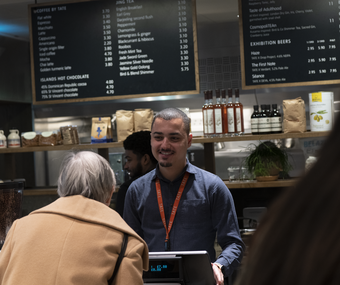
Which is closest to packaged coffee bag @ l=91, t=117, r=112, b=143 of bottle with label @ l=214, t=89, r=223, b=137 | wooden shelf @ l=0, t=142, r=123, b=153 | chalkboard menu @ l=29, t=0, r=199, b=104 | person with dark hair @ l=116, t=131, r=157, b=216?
wooden shelf @ l=0, t=142, r=123, b=153

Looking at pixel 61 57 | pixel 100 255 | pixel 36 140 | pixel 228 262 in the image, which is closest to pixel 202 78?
pixel 61 57

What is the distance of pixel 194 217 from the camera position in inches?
74.4

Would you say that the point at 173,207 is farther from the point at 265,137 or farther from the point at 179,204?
the point at 265,137

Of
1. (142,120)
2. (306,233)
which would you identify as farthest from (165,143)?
(306,233)

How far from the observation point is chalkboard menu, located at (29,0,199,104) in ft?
9.78

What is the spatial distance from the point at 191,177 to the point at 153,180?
0.67ft

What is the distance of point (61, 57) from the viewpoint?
3.16m

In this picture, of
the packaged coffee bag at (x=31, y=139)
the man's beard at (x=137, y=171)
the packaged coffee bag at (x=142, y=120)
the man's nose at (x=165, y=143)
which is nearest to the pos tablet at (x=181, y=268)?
the man's nose at (x=165, y=143)

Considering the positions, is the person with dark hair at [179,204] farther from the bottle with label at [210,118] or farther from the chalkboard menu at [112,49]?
the chalkboard menu at [112,49]

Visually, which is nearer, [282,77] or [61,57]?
[282,77]

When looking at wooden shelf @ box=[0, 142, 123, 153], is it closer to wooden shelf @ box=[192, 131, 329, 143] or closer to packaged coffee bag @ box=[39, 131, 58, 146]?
packaged coffee bag @ box=[39, 131, 58, 146]

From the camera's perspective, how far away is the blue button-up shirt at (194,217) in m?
1.85

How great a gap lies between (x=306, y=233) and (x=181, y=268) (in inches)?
49.1

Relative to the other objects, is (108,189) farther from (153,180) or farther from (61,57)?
(61,57)
